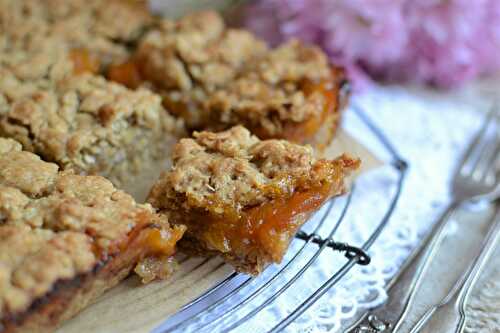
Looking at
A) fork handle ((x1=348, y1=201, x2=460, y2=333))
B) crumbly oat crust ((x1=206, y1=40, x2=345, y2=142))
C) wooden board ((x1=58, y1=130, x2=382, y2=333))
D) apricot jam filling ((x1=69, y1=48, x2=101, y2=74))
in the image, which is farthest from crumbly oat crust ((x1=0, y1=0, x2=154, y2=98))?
fork handle ((x1=348, y1=201, x2=460, y2=333))

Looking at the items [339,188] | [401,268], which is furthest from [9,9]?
[401,268]

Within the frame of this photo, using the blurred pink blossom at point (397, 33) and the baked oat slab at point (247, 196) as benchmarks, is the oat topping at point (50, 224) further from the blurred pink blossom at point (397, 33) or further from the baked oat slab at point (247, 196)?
the blurred pink blossom at point (397, 33)

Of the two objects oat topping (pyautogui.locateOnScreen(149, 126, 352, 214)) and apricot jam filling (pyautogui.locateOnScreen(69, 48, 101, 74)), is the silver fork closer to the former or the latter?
oat topping (pyautogui.locateOnScreen(149, 126, 352, 214))

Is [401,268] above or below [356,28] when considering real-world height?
below

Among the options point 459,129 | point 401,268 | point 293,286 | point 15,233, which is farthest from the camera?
point 459,129

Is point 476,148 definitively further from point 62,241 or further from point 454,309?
point 62,241

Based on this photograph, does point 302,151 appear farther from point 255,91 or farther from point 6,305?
point 6,305
